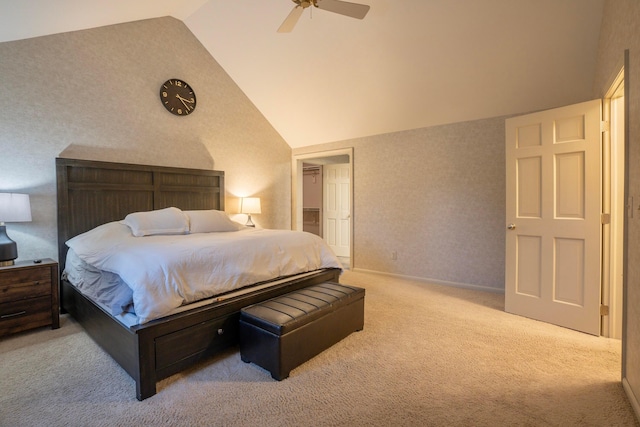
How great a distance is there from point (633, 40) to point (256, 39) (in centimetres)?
361

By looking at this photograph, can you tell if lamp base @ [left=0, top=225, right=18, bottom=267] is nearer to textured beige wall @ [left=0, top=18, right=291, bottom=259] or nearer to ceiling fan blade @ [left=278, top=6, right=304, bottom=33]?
textured beige wall @ [left=0, top=18, right=291, bottom=259]

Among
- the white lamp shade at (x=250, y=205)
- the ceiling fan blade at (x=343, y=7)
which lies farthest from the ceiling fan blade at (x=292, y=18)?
the white lamp shade at (x=250, y=205)

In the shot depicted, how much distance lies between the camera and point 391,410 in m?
1.70

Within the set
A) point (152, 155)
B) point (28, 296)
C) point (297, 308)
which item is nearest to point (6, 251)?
point (28, 296)

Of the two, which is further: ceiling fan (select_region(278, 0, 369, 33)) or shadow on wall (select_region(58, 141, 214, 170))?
shadow on wall (select_region(58, 141, 214, 170))

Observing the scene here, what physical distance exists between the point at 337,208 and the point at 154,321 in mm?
4914

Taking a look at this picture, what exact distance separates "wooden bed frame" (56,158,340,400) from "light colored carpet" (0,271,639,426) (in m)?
0.15

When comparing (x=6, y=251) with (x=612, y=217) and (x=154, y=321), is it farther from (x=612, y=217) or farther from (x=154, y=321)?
(x=612, y=217)

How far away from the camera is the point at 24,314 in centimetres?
259

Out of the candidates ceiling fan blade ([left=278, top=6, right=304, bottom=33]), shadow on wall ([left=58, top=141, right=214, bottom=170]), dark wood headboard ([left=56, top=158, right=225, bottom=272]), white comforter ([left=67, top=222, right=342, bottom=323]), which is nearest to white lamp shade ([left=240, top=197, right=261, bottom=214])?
dark wood headboard ([left=56, top=158, right=225, bottom=272])

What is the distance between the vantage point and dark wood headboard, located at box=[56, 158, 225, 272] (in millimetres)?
3182

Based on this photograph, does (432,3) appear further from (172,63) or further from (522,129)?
(172,63)

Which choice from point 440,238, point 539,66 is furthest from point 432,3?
point 440,238

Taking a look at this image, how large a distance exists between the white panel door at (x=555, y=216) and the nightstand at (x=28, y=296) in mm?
4272
